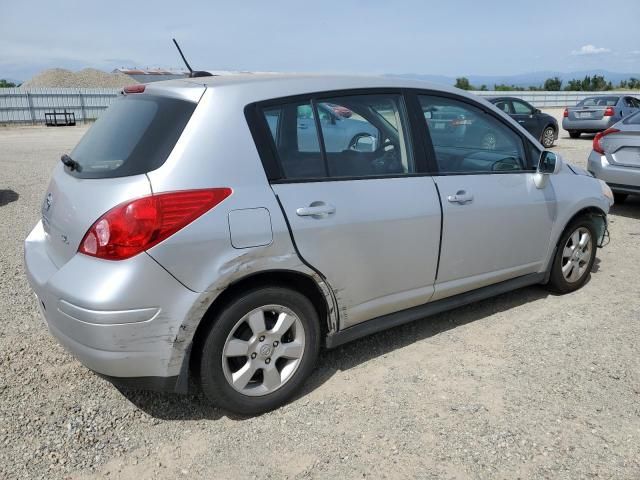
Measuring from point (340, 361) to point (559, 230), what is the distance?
2058 millimetres

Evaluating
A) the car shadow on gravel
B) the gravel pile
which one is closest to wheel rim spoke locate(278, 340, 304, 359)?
the car shadow on gravel

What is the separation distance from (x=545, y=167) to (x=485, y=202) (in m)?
0.68

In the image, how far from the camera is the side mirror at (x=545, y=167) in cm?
390

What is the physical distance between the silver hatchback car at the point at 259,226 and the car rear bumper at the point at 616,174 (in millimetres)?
4168

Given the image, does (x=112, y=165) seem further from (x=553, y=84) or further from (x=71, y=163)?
(x=553, y=84)

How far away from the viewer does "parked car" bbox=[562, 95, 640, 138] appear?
17656 mm

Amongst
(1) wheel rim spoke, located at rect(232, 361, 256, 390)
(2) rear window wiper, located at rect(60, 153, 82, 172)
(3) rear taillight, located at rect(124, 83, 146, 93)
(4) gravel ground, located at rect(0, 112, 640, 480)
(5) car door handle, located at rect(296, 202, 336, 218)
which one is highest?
(3) rear taillight, located at rect(124, 83, 146, 93)

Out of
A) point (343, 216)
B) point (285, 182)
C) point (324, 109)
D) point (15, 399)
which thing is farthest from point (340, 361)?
point (15, 399)

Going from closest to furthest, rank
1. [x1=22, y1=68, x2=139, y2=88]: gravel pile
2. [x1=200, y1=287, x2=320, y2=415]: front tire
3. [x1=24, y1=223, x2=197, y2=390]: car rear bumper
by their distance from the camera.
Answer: [x1=24, y1=223, x2=197, y2=390]: car rear bumper, [x1=200, y1=287, x2=320, y2=415]: front tire, [x1=22, y1=68, x2=139, y2=88]: gravel pile

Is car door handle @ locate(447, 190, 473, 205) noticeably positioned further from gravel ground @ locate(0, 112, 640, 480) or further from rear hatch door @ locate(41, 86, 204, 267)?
rear hatch door @ locate(41, 86, 204, 267)

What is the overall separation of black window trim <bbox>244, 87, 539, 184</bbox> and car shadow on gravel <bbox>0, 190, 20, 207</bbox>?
6.89 m

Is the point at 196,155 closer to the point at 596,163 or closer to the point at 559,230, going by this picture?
the point at 559,230

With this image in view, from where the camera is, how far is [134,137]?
108 inches

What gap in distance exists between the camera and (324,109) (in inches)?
120
